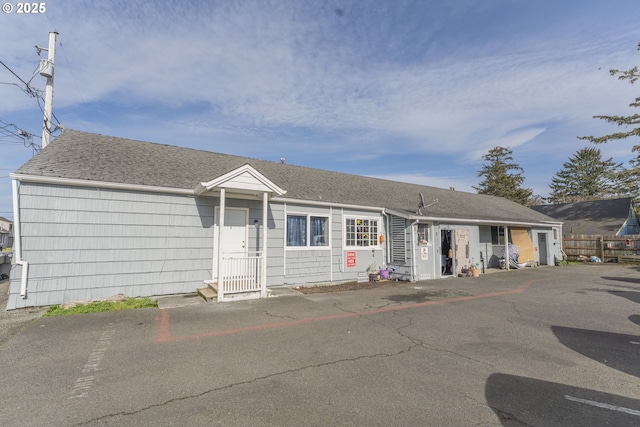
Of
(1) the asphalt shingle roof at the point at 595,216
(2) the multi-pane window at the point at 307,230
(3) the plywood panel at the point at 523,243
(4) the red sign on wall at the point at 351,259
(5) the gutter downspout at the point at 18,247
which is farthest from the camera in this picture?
(1) the asphalt shingle roof at the point at 595,216

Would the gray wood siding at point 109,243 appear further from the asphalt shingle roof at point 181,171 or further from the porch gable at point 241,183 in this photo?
the porch gable at point 241,183

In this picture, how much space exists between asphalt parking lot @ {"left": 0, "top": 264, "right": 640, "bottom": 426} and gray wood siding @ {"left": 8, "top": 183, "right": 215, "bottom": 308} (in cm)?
102

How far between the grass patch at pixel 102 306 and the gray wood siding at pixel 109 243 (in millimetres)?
374

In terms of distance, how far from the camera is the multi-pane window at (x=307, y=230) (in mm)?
10578

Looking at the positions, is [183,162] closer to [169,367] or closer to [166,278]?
[166,278]

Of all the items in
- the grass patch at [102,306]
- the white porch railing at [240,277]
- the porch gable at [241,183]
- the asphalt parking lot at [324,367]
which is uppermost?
the porch gable at [241,183]

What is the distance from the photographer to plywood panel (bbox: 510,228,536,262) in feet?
57.0

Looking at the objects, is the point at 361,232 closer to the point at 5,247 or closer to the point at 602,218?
the point at 602,218

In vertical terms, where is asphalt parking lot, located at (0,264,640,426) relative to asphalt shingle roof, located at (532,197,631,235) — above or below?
below

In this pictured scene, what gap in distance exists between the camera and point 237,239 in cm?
951

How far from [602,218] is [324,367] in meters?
32.2

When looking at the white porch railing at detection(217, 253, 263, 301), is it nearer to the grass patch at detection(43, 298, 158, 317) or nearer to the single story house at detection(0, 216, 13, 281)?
the grass patch at detection(43, 298, 158, 317)

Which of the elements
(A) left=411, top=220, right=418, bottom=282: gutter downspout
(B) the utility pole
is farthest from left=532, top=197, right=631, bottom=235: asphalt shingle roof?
(B) the utility pole

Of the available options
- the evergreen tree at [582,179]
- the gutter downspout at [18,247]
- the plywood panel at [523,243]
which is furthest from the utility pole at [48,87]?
the evergreen tree at [582,179]
